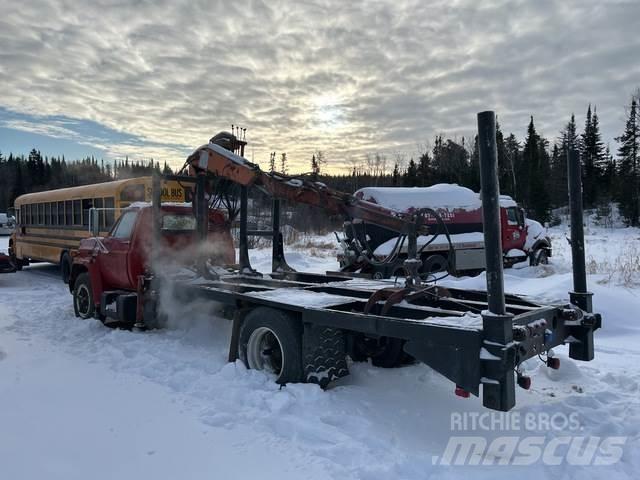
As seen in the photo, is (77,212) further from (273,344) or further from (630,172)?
(630,172)

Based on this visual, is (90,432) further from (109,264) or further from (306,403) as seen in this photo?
(109,264)

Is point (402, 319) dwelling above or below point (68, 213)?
below

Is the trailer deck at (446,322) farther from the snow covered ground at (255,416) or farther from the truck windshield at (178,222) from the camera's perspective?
the truck windshield at (178,222)

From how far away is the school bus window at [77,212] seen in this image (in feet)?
46.8

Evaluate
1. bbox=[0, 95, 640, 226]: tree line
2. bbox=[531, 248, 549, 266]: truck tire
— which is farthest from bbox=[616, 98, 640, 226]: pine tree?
bbox=[531, 248, 549, 266]: truck tire

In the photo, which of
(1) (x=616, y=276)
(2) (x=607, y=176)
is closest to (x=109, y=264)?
(1) (x=616, y=276)

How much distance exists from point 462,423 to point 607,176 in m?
63.7

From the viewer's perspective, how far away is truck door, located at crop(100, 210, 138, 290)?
793 cm

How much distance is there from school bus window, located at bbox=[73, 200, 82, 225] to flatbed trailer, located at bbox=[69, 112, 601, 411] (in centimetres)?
765

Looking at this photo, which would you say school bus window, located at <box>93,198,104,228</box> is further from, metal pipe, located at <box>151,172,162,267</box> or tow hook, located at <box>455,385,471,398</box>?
tow hook, located at <box>455,385,471,398</box>

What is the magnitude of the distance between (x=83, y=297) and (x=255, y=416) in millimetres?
5940

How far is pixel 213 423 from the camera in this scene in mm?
4203

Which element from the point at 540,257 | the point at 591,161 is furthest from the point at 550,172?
the point at 540,257

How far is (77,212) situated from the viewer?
14398 mm
